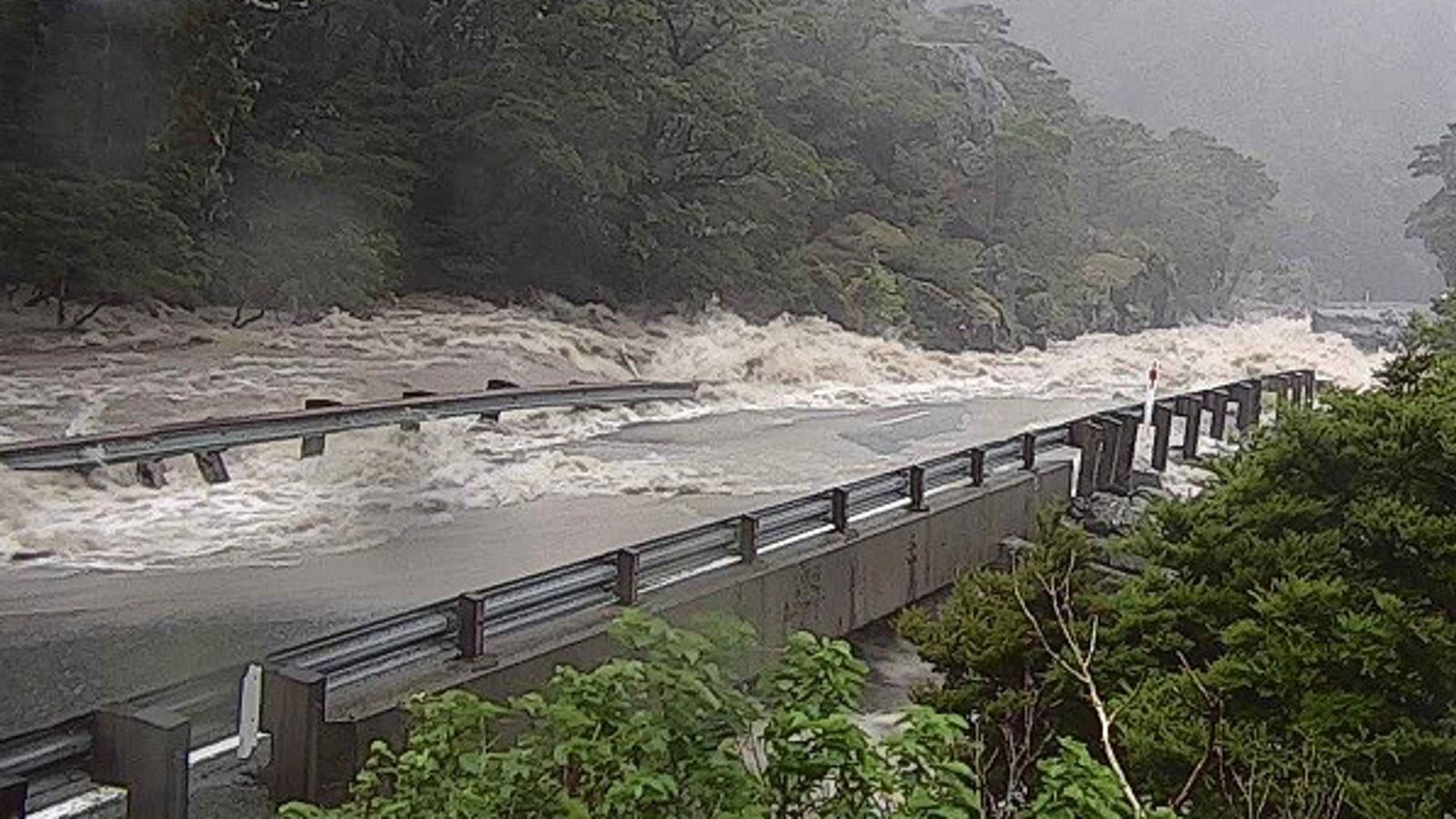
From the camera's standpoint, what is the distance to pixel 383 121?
26.0 meters

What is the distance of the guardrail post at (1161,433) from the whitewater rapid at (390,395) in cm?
557

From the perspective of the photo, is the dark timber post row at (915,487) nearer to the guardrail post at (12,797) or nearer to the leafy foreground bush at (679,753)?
the leafy foreground bush at (679,753)

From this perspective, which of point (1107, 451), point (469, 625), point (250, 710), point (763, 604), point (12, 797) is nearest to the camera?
point (12, 797)

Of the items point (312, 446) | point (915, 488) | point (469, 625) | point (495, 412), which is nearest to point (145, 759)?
point (469, 625)

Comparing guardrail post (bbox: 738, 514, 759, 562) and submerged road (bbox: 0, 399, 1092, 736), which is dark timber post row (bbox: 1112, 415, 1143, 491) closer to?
submerged road (bbox: 0, 399, 1092, 736)

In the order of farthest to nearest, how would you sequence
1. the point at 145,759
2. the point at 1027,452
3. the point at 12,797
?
1. the point at 1027,452
2. the point at 145,759
3. the point at 12,797

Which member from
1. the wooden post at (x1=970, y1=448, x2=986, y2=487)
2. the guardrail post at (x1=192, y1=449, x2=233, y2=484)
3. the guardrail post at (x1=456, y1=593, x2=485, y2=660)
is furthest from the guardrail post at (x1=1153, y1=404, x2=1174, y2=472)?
the guardrail post at (x1=456, y1=593, x2=485, y2=660)

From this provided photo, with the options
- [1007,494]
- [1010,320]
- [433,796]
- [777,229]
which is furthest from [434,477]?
[1010,320]

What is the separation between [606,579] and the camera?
7789 millimetres

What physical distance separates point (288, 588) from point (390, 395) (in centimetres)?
935

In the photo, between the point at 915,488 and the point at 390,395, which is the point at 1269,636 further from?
the point at 390,395

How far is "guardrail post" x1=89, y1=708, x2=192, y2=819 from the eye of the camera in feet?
15.8

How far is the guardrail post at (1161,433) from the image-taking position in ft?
54.9

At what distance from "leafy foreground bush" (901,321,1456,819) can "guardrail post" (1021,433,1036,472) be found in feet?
20.2
